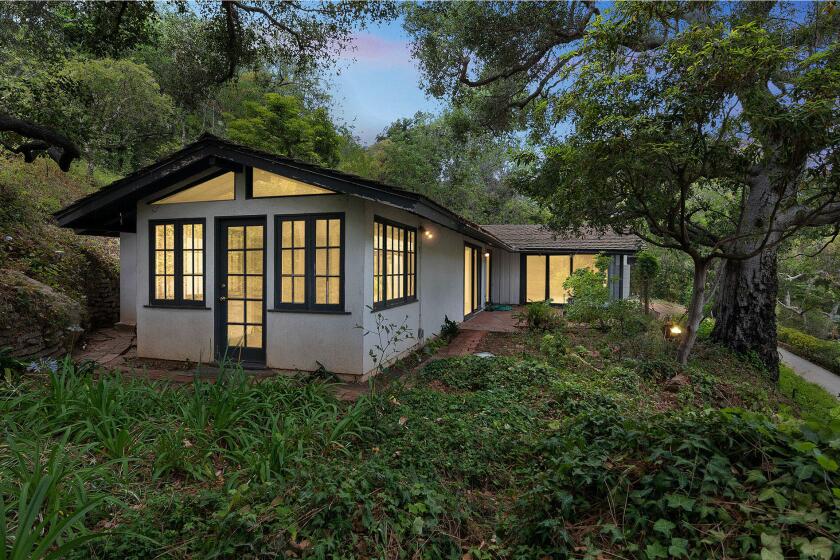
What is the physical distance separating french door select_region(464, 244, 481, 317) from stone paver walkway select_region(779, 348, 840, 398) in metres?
9.05

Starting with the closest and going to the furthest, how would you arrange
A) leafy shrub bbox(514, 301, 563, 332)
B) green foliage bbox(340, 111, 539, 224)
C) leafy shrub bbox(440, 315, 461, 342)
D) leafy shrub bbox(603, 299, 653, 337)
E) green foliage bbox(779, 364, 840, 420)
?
green foliage bbox(779, 364, 840, 420) < leafy shrub bbox(603, 299, 653, 337) < leafy shrub bbox(440, 315, 461, 342) < leafy shrub bbox(514, 301, 563, 332) < green foliage bbox(340, 111, 539, 224)

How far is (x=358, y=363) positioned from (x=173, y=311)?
127 inches

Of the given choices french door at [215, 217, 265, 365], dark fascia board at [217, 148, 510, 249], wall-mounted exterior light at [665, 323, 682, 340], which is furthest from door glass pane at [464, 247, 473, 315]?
french door at [215, 217, 265, 365]

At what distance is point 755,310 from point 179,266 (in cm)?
1108

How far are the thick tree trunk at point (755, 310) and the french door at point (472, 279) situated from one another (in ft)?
20.5

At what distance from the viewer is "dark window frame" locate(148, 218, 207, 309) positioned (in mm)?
6398

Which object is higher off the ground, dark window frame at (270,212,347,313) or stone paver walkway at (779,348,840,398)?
dark window frame at (270,212,347,313)

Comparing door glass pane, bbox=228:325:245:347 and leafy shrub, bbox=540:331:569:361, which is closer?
door glass pane, bbox=228:325:245:347

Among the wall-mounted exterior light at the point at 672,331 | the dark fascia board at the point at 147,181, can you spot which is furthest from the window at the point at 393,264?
the wall-mounted exterior light at the point at 672,331

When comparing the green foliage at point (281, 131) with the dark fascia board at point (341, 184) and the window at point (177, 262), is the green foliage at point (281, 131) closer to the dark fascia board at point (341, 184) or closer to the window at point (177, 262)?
the window at point (177, 262)

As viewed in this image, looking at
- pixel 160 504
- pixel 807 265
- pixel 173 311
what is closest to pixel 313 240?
pixel 173 311

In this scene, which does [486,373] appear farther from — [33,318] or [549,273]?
[549,273]

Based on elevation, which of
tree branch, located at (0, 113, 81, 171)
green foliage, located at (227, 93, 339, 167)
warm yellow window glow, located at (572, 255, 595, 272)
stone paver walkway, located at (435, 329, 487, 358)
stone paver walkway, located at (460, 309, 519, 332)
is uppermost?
green foliage, located at (227, 93, 339, 167)

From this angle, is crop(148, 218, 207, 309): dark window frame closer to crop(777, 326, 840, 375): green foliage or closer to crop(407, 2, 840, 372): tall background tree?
crop(407, 2, 840, 372): tall background tree
